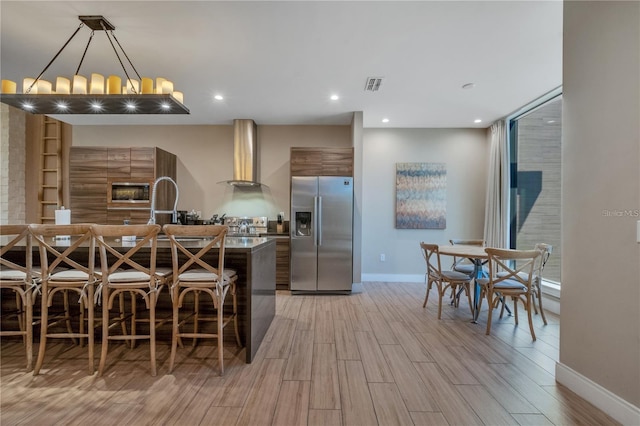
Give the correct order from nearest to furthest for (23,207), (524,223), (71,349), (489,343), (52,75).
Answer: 1. (71,349)
2. (489,343)
3. (52,75)
4. (524,223)
5. (23,207)

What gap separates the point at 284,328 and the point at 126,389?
145 cm

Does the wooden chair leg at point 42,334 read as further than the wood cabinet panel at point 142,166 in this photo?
No

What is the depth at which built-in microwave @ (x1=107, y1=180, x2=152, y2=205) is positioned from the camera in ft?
15.0

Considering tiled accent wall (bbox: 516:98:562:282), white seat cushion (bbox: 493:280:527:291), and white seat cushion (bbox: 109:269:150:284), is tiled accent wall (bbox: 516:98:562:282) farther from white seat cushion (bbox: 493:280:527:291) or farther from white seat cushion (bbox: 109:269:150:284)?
white seat cushion (bbox: 109:269:150:284)

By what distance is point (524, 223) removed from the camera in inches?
175

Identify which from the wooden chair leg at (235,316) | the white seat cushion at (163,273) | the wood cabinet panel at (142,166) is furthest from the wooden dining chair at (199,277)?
the wood cabinet panel at (142,166)

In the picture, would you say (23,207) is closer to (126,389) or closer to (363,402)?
(126,389)

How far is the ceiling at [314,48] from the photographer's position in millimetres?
2291

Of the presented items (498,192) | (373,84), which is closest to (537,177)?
(498,192)

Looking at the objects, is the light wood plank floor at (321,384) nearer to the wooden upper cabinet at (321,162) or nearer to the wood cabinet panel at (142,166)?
the wooden upper cabinet at (321,162)

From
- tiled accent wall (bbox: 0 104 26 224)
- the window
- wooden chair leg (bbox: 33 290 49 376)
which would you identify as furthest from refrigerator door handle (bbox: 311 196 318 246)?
tiled accent wall (bbox: 0 104 26 224)

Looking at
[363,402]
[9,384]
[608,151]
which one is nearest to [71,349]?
[9,384]

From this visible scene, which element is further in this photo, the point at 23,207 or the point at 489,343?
the point at 23,207

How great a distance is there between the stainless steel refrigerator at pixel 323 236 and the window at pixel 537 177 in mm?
2737
